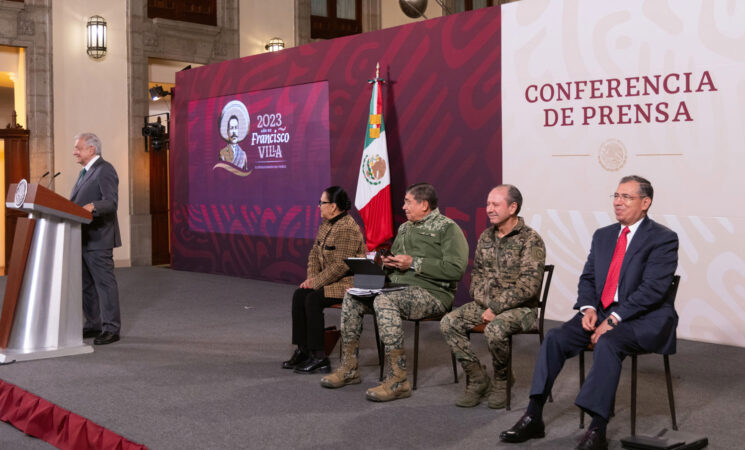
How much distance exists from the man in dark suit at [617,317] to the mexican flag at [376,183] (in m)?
3.79

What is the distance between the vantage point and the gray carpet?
342cm

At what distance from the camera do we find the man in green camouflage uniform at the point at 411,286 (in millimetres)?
4031

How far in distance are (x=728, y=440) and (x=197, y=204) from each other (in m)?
7.65

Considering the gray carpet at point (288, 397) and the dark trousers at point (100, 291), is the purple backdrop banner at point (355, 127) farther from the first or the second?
the dark trousers at point (100, 291)

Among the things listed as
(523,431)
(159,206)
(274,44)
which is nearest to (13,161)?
(159,206)

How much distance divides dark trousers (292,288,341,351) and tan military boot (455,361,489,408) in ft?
3.30

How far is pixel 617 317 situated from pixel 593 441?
514 mm

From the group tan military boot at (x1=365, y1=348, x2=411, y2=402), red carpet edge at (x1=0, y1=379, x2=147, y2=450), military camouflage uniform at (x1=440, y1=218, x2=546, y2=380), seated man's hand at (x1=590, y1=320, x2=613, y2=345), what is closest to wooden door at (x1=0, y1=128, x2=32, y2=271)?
red carpet edge at (x1=0, y1=379, x2=147, y2=450)

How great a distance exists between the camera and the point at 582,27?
5988 mm

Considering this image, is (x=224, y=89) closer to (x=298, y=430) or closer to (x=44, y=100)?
(x=44, y=100)

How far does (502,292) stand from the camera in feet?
12.6

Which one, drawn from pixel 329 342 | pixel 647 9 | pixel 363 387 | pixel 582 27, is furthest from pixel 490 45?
pixel 363 387

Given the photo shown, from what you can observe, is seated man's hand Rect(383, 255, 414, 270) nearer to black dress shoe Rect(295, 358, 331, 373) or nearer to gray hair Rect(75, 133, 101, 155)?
black dress shoe Rect(295, 358, 331, 373)

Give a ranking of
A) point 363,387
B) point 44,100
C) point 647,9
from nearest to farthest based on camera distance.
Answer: point 363,387 → point 647,9 → point 44,100
